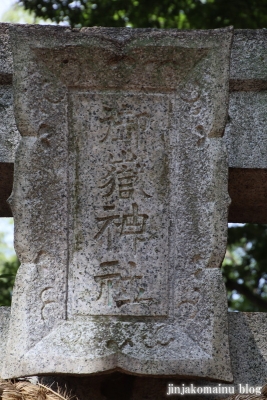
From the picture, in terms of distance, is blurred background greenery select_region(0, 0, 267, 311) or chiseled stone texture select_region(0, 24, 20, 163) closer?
chiseled stone texture select_region(0, 24, 20, 163)

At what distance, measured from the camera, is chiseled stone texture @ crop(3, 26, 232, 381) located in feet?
10.3

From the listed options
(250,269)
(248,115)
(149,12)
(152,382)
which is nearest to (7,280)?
(250,269)

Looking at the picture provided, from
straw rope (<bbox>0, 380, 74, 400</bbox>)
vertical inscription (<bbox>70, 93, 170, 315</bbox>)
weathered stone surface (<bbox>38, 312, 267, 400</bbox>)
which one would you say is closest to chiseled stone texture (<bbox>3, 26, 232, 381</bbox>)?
vertical inscription (<bbox>70, 93, 170, 315</bbox>)

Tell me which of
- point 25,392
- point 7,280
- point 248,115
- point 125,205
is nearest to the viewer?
point 25,392

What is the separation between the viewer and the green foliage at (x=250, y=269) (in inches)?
234

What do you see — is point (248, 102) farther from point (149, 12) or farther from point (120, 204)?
point (149, 12)

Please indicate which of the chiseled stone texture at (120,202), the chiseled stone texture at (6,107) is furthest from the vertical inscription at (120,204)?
the chiseled stone texture at (6,107)

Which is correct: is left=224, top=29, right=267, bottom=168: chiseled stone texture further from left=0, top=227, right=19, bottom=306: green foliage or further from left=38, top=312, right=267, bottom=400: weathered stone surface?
left=0, top=227, right=19, bottom=306: green foliage

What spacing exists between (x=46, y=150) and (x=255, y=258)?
3007mm

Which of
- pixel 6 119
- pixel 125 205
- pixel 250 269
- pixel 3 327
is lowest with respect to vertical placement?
pixel 3 327

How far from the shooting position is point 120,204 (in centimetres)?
330

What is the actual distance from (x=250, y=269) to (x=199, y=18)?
1826 millimetres

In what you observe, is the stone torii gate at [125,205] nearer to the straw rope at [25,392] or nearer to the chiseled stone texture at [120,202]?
the chiseled stone texture at [120,202]

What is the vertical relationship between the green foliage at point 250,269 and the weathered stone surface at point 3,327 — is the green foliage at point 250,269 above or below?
above
